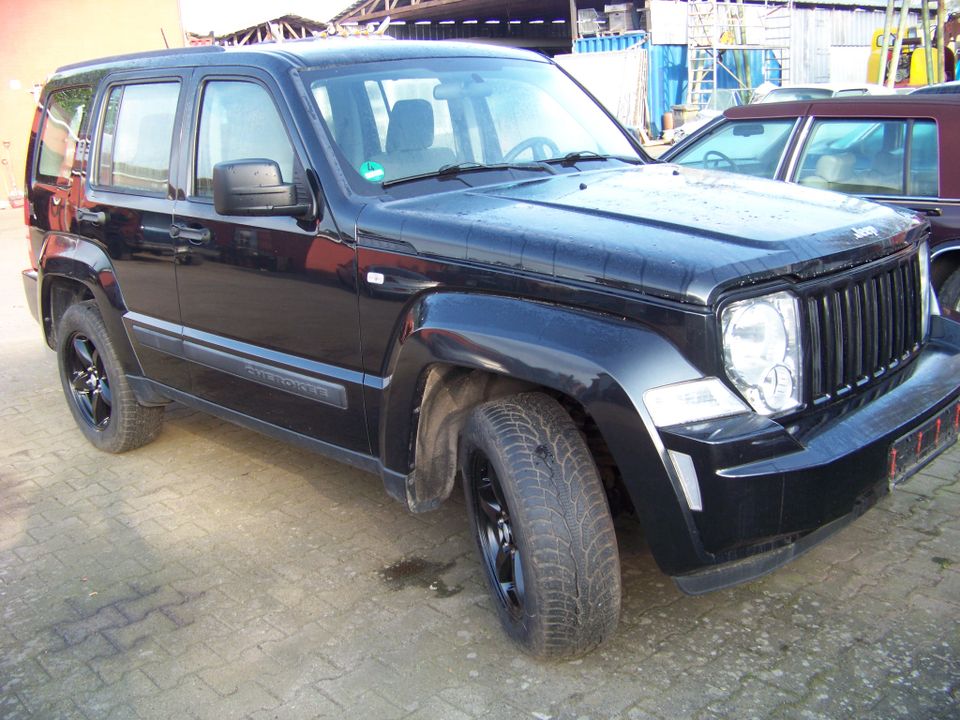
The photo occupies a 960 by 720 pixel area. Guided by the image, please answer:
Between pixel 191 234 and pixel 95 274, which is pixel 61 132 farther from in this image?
pixel 191 234

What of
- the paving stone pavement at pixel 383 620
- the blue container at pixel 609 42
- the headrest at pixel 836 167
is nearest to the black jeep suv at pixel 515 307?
the paving stone pavement at pixel 383 620

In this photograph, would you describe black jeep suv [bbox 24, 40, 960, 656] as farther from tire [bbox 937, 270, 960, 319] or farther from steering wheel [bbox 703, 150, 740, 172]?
steering wheel [bbox 703, 150, 740, 172]

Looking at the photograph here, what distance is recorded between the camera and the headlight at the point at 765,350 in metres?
2.64

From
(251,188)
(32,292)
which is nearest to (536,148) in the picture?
(251,188)

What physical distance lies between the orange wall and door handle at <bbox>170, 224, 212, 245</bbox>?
19.2 meters

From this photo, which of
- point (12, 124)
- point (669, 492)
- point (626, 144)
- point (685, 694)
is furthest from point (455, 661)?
point (12, 124)

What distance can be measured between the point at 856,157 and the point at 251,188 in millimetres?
3606

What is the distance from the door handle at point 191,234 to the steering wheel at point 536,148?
4.23 ft

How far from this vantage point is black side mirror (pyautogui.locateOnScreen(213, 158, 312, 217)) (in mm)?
3422

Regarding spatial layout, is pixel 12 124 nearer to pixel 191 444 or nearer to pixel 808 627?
pixel 191 444

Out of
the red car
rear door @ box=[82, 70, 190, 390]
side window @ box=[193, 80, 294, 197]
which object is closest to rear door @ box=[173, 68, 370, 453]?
side window @ box=[193, 80, 294, 197]

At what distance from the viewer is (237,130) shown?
3986 millimetres

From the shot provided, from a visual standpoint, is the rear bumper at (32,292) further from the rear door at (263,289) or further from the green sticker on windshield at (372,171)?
the green sticker on windshield at (372,171)

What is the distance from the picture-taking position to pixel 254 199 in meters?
3.45
